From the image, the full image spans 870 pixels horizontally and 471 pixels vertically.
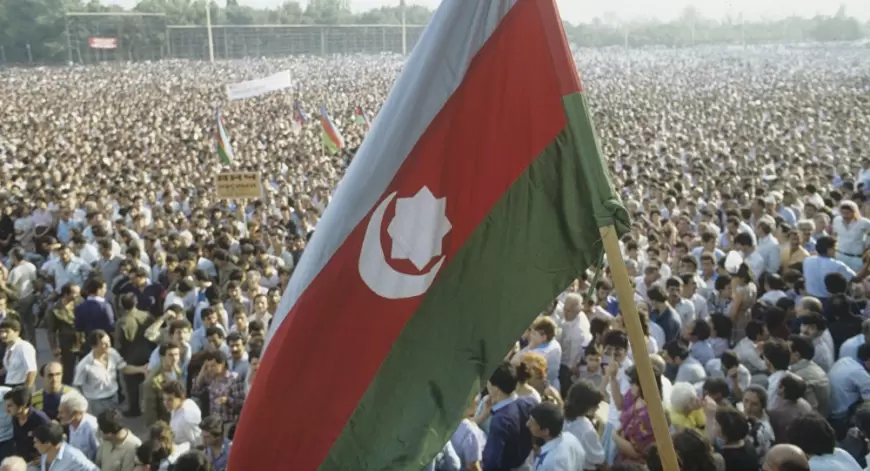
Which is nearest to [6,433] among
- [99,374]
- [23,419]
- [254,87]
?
[23,419]

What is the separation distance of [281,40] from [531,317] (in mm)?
80857

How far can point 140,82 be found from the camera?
46312 millimetres

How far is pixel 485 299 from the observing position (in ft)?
8.59

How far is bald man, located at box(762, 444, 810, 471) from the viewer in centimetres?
348

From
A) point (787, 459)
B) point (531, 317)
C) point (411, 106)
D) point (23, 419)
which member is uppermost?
point (411, 106)

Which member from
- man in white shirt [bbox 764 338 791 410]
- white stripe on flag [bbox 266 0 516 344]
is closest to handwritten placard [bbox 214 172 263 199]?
man in white shirt [bbox 764 338 791 410]

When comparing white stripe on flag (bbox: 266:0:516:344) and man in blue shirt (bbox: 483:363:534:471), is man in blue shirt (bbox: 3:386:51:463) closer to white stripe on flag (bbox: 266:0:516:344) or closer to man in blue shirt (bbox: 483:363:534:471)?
man in blue shirt (bbox: 483:363:534:471)

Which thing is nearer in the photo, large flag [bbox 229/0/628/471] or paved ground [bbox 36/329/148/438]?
large flag [bbox 229/0/628/471]

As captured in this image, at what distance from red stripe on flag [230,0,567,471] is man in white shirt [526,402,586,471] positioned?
1.57 meters

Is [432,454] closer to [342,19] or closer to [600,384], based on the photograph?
[600,384]

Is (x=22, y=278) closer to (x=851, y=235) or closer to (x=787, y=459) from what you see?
(x=787, y=459)

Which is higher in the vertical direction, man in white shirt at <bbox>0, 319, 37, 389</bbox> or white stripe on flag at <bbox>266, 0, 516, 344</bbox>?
white stripe on flag at <bbox>266, 0, 516, 344</bbox>

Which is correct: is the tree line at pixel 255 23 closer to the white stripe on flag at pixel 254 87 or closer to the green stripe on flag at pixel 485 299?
the white stripe on flag at pixel 254 87

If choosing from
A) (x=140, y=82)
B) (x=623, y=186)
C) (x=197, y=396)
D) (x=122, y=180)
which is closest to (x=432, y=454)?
(x=197, y=396)
